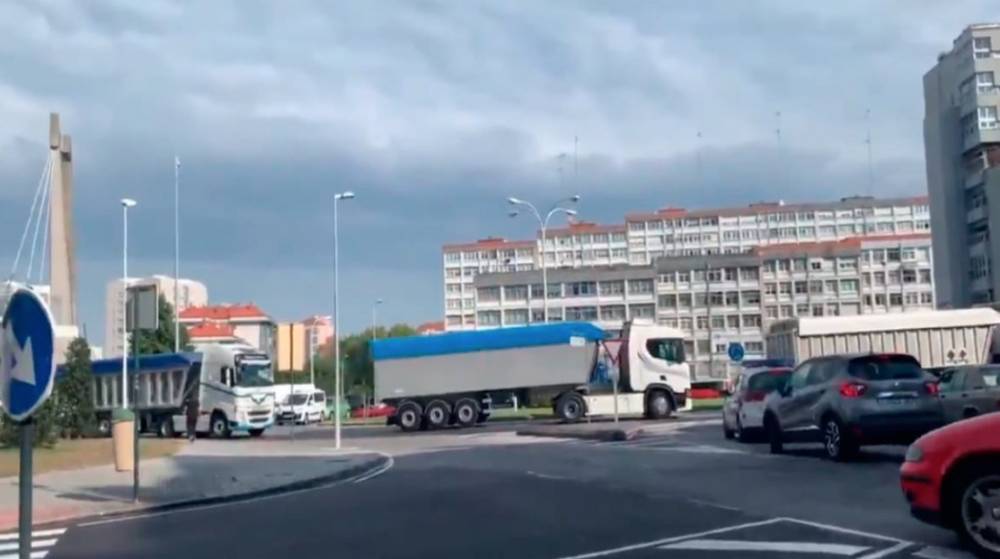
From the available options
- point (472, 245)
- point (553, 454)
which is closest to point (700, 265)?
point (472, 245)

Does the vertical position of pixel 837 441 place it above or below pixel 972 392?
below

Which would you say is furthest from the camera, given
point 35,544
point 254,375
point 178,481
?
point 254,375

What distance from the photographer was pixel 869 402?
1973 cm

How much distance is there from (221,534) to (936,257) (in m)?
77.5

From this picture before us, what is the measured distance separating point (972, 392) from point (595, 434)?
1122cm

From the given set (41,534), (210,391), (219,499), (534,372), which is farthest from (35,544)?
(210,391)

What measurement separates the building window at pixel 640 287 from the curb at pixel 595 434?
9223 cm

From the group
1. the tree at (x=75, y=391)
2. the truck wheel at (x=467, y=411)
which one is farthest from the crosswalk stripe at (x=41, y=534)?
the truck wheel at (x=467, y=411)

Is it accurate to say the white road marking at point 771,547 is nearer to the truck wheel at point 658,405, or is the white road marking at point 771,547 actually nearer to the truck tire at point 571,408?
the truck wheel at point 658,405

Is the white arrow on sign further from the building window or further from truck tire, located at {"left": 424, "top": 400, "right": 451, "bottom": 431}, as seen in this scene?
the building window

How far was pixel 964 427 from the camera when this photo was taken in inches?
411

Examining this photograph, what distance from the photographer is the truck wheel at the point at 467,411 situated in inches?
1804

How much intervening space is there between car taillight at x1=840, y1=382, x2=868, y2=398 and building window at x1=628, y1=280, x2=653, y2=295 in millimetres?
108855

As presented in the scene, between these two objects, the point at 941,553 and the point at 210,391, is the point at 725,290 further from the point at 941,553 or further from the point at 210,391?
the point at 941,553
